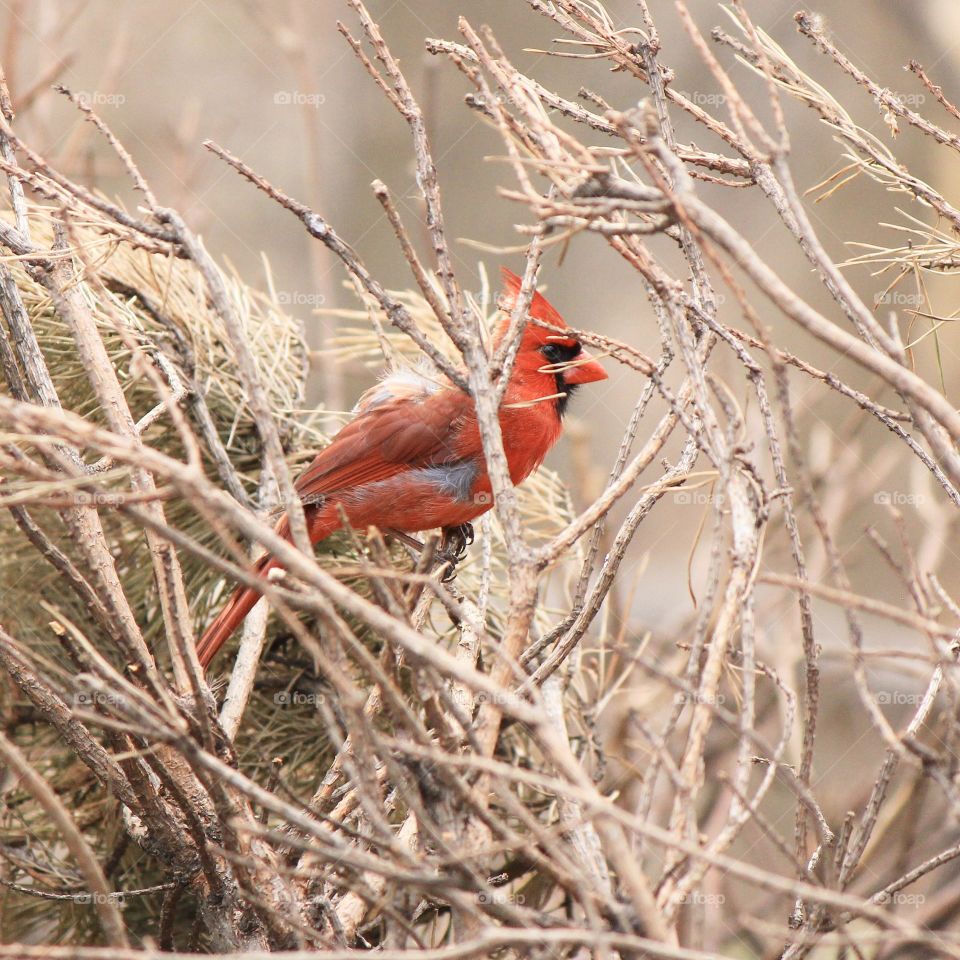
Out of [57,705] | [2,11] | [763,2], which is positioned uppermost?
[763,2]

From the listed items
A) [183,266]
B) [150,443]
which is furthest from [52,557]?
[183,266]

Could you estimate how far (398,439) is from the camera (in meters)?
2.86

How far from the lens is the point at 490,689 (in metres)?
0.89

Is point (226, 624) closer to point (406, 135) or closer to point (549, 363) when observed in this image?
point (549, 363)

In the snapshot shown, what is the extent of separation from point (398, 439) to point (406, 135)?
16.0 ft

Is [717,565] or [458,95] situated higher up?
[458,95]

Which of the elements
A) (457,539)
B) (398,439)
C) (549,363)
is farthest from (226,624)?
(549,363)

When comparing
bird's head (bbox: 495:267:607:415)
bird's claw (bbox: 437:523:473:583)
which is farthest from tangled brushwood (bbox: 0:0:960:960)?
bird's head (bbox: 495:267:607:415)

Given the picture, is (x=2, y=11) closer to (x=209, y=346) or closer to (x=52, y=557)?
(x=209, y=346)

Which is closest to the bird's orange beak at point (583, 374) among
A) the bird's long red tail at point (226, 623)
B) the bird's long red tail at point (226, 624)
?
the bird's long red tail at point (226, 623)

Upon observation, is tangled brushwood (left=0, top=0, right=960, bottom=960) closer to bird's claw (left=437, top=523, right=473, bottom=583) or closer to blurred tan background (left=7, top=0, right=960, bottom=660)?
bird's claw (left=437, top=523, right=473, bottom=583)

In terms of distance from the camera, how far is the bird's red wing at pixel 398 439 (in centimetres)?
278

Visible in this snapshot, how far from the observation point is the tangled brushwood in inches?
37.3

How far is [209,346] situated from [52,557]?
3.95ft
